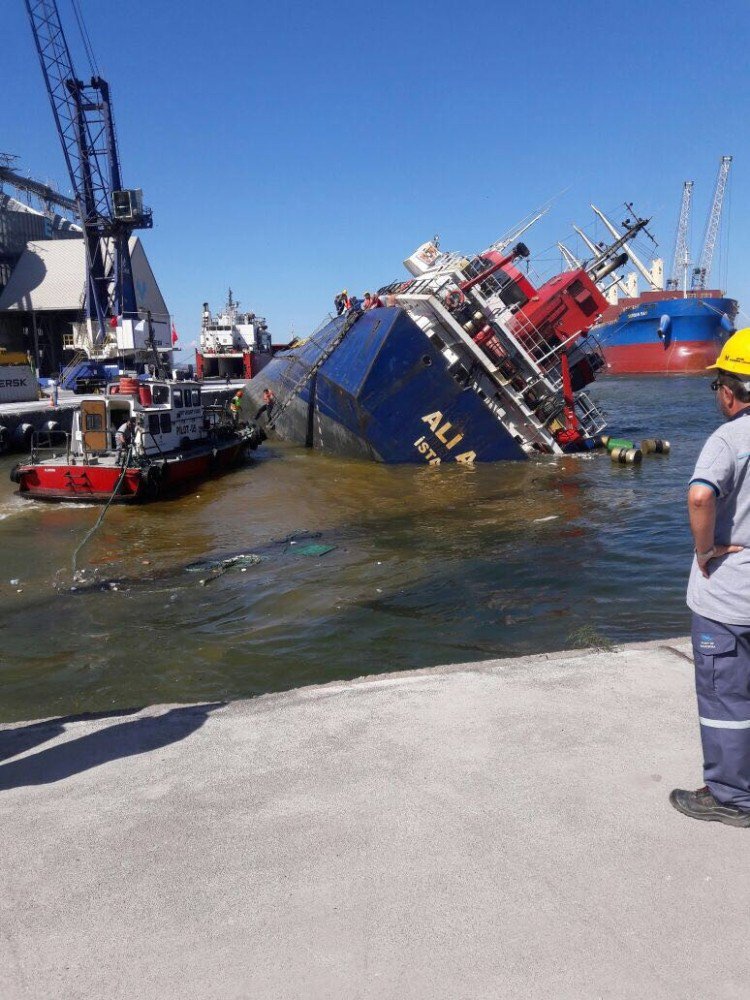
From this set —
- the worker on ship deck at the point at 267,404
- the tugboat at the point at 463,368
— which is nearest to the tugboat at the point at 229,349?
the worker on ship deck at the point at 267,404

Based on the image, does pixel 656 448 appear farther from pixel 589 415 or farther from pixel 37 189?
pixel 37 189

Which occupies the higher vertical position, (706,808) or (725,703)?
(725,703)

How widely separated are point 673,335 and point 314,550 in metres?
67.9

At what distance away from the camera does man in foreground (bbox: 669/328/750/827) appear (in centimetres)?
324

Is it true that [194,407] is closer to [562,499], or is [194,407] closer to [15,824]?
[562,499]

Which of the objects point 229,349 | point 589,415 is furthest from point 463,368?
point 229,349

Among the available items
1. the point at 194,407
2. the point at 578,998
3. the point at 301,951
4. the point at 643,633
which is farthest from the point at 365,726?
the point at 194,407

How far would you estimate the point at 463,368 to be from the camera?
887 inches

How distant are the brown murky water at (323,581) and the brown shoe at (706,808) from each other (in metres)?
4.19

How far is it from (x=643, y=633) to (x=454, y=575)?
3577 mm

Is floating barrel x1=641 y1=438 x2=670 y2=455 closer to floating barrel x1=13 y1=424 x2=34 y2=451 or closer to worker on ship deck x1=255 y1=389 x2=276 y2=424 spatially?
worker on ship deck x1=255 y1=389 x2=276 y2=424

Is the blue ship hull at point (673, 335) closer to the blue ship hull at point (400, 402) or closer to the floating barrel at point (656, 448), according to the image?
the floating barrel at point (656, 448)

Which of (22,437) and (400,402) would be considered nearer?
(400,402)

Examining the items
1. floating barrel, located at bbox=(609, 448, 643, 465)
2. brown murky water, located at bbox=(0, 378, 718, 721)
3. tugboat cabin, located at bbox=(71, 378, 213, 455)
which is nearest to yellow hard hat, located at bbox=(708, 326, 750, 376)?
brown murky water, located at bbox=(0, 378, 718, 721)
